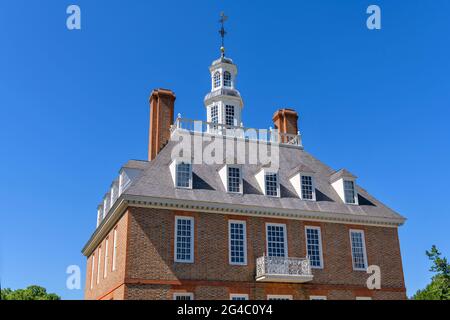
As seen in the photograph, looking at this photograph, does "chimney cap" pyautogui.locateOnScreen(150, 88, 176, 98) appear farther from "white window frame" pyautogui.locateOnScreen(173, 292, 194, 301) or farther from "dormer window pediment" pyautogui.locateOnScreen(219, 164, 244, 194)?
"white window frame" pyautogui.locateOnScreen(173, 292, 194, 301)

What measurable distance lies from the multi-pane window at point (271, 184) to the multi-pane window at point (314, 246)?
268 centimetres

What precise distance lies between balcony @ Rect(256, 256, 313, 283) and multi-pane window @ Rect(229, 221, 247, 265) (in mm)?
849

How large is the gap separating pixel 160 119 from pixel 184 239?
8.99 metres

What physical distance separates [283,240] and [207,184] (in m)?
4.97

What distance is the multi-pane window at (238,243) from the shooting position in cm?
2328

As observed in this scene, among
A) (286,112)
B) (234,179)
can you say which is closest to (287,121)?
(286,112)

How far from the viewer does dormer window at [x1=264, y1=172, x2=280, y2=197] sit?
84.5ft

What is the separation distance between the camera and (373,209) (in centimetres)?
2714

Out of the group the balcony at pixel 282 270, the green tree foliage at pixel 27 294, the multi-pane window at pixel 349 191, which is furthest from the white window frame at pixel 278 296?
the green tree foliage at pixel 27 294

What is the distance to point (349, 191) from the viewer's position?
1078 inches

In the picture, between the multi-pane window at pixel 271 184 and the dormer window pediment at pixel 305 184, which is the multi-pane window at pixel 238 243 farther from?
the dormer window pediment at pixel 305 184

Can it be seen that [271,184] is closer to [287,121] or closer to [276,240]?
[276,240]
